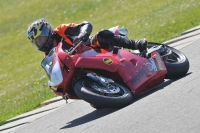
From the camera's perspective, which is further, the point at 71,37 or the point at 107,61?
the point at 71,37

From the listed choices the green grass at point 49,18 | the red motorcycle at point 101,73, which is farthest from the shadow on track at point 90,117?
the green grass at point 49,18

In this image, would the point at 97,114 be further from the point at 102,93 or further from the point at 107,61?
the point at 107,61

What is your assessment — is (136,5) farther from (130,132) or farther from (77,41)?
(130,132)

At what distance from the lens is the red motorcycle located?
744 cm

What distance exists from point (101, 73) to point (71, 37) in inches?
32.9

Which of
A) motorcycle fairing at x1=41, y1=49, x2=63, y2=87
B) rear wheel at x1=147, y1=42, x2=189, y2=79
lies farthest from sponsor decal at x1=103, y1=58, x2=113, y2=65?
rear wheel at x1=147, y1=42, x2=189, y2=79

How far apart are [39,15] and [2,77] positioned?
14.2 metres

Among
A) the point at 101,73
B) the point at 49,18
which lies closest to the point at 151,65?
the point at 101,73

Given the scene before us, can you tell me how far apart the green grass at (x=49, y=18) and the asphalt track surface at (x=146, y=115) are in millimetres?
2317

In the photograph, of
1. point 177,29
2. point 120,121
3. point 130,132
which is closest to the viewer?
point 130,132

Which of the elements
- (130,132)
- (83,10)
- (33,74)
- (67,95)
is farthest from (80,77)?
(83,10)

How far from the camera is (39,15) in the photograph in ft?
109

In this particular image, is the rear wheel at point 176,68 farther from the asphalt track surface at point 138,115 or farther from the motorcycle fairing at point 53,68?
the motorcycle fairing at point 53,68

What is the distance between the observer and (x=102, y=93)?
24.4 ft
